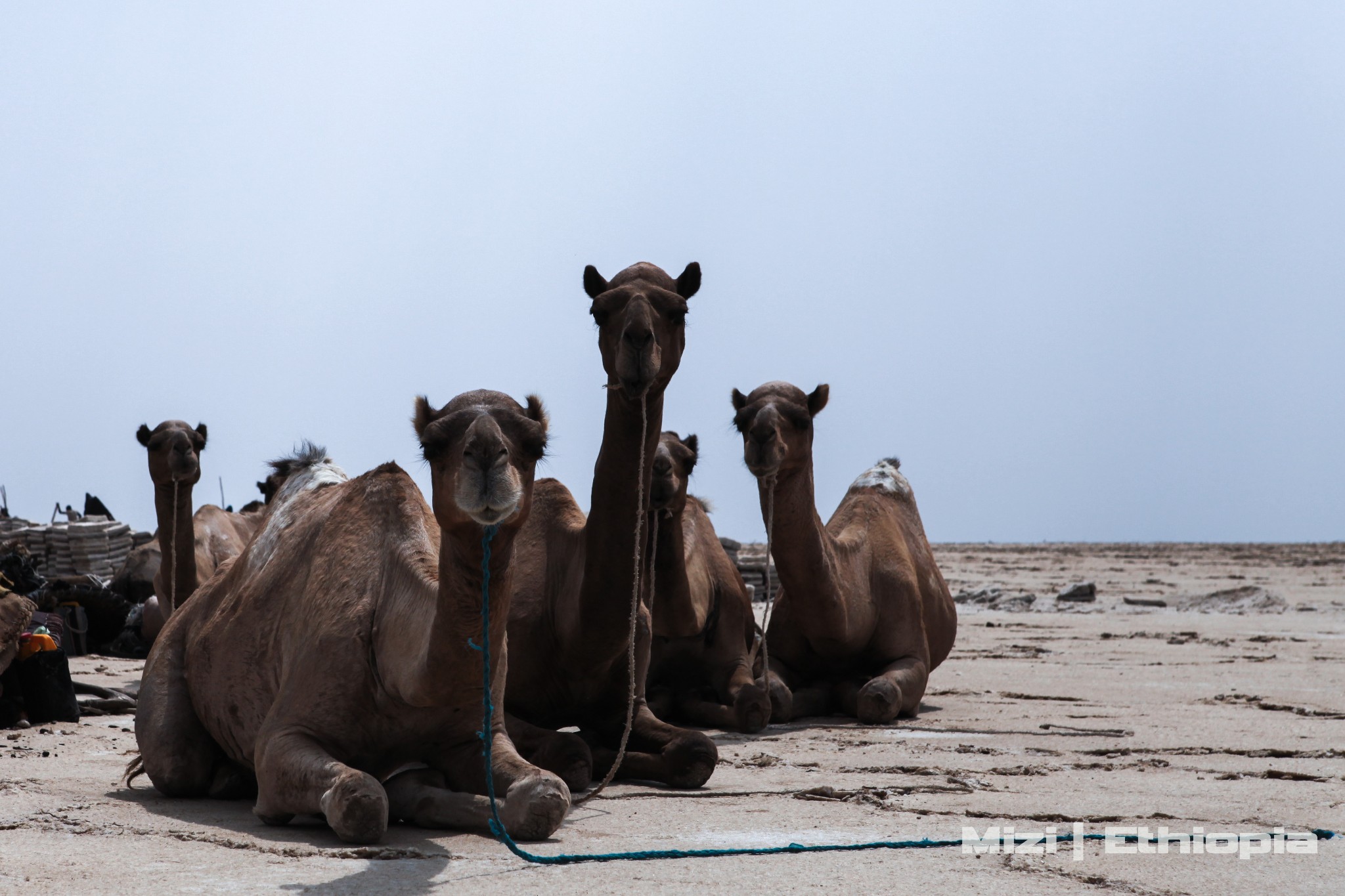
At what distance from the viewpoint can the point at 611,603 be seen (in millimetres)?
5648

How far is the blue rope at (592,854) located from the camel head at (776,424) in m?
3.41

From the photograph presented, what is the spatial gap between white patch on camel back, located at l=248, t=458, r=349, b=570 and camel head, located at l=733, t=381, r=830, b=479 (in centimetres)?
226

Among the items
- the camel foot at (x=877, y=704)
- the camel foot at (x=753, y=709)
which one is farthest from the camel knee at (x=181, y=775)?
the camel foot at (x=877, y=704)

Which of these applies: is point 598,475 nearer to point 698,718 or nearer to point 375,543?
point 375,543

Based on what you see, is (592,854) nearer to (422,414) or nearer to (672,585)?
(422,414)

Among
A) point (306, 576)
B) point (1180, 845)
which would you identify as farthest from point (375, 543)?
point (1180, 845)

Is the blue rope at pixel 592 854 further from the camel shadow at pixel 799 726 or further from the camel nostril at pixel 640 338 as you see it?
the camel shadow at pixel 799 726

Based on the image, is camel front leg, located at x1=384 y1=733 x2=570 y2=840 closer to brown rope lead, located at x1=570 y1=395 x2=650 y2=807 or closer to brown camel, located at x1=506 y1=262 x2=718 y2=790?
brown rope lead, located at x1=570 y1=395 x2=650 y2=807

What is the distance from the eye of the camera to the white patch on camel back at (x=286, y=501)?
5.95 meters

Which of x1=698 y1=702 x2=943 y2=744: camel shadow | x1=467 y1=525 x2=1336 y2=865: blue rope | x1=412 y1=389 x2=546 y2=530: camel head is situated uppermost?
x1=412 y1=389 x2=546 y2=530: camel head

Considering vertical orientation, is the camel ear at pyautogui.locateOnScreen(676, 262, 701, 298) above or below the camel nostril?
above

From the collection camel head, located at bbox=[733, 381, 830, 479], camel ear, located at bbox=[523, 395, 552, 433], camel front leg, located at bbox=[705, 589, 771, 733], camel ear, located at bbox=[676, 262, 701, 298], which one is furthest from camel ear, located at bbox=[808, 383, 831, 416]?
camel ear, located at bbox=[523, 395, 552, 433]

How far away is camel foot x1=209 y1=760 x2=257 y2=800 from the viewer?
5.59 metres

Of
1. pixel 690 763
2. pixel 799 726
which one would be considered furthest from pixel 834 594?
pixel 690 763
